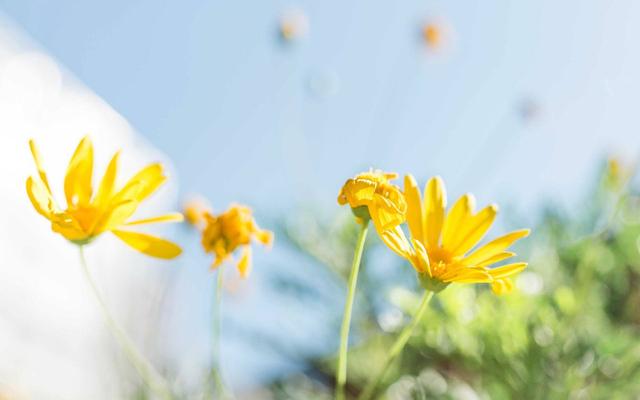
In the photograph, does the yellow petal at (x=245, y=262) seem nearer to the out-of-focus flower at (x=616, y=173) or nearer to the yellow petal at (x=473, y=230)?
the yellow petal at (x=473, y=230)

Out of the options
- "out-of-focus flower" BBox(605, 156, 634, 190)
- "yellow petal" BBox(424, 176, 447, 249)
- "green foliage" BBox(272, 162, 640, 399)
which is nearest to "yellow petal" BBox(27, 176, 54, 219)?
"yellow petal" BBox(424, 176, 447, 249)

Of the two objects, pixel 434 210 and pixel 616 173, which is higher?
pixel 616 173

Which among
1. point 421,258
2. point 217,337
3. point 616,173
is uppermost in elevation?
point 616,173

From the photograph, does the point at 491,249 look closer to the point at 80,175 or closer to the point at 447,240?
the point at 447,240

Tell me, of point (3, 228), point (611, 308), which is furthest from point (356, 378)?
point (3, 228)

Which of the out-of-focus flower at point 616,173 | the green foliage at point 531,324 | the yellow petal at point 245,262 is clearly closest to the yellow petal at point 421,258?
the yellow petal at point 245,262

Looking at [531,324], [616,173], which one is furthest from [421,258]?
[616,173]
